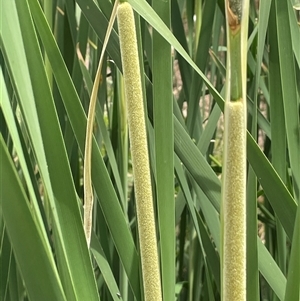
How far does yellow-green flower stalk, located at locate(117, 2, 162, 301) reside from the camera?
25cm

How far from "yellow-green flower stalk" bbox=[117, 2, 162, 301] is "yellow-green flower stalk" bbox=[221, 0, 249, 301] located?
6 centimetres

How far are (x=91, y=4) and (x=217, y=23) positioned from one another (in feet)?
0.81

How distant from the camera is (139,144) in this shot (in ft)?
0.86

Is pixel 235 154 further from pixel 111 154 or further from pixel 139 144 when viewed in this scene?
pixel 111 154

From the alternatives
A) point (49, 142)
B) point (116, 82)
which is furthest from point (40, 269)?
point (116, 82)

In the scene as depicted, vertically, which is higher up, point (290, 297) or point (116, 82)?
point (116, 82)

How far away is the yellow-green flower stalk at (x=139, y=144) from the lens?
0.25 metres

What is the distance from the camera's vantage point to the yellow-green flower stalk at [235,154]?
0.64 feet

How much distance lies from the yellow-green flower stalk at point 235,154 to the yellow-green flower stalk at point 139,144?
0.06 metres

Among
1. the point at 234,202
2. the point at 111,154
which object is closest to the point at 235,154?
the point at 234,202

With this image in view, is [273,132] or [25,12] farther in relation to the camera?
[273,132]

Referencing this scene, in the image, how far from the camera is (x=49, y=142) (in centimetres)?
26

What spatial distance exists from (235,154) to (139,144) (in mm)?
73

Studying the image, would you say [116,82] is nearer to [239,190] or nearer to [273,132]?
[273,132]
